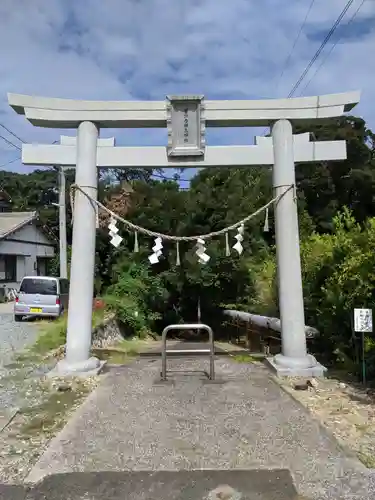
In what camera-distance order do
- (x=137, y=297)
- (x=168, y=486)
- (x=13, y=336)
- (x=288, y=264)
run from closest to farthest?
(x=168, y=486), (x=288, y=264), (x=13, y=336), (x=137, y=297)

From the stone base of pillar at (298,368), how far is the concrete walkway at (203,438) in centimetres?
60

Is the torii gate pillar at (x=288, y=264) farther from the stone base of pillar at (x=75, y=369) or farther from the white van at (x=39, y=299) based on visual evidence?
the white van at (x=39, y=299)

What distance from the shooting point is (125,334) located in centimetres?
1712

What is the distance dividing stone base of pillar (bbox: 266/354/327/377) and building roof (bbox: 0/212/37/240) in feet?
73.6

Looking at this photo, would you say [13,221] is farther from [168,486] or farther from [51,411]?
[168,486]

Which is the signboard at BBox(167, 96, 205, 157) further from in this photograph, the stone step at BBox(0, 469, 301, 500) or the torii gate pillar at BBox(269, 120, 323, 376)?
the stone step at BBox(0, 469, 301, 500)

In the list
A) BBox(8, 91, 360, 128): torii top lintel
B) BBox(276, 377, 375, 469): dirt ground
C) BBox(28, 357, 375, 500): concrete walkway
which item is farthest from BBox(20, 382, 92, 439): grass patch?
BBox(8, 91, 360, 128): torii top lintel

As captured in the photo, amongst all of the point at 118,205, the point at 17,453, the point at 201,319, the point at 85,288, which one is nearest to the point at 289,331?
the point at 85,288

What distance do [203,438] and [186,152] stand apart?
16.8 feet

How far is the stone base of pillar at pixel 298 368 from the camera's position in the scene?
8359 millimetres

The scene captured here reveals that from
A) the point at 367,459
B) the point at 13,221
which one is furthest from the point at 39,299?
the point at 367,459

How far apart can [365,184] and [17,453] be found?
1042 inches

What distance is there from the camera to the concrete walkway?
14.6ft

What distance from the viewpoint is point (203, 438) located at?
5344mm
